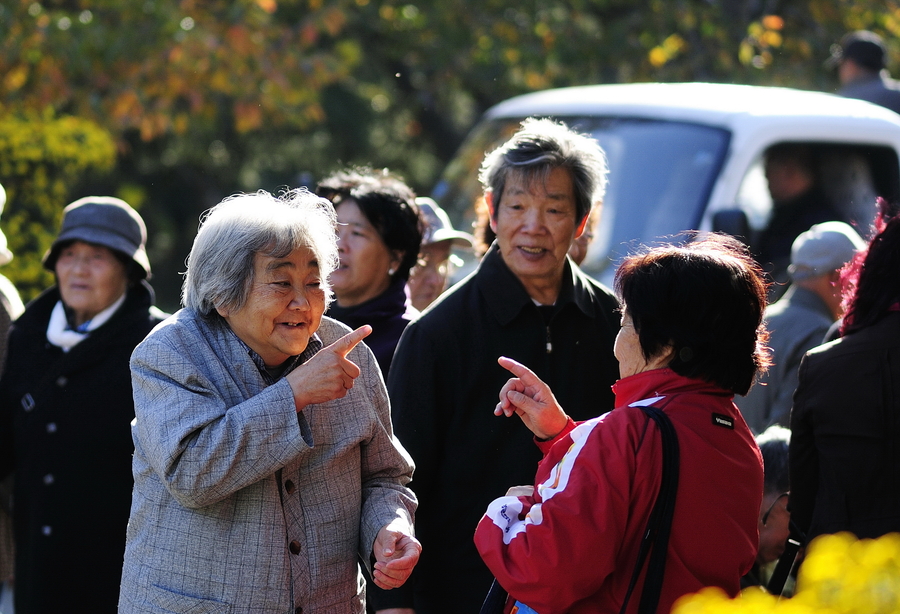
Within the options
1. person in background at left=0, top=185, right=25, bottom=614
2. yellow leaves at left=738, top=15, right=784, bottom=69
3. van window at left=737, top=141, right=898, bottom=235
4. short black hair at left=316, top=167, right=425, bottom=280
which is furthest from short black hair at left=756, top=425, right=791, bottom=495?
yellow leaves at left=738, top=15, right=784, bottom=69

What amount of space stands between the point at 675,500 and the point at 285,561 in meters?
0.97

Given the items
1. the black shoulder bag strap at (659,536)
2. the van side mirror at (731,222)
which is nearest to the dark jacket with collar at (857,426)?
the black shoulder bag strap at (659,536)

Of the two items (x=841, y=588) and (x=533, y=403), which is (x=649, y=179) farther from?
(x=841, y=588)

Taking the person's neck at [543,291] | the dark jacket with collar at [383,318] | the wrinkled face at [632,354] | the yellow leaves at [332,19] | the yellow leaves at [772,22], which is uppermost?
the yellow leaves at [772,22]

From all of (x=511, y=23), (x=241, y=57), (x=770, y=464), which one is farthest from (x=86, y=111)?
(x=770, y=464)

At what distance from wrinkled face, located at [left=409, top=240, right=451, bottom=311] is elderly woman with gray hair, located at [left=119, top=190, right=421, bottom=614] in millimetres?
2293

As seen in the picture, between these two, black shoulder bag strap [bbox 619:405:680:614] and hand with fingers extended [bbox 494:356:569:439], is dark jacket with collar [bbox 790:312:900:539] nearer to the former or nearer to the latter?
hand with fingers extended [bbox 494:356:569:439]

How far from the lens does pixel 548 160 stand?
3.79 m

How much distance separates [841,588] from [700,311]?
120 centimetres

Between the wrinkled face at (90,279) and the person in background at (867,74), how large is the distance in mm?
5978

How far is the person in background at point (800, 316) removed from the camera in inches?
200

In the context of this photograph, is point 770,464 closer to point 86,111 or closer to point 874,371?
point 874,371

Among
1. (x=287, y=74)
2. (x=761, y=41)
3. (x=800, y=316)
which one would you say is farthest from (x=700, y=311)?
(x=761, y=41)

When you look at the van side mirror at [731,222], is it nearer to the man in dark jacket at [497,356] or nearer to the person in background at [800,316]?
the person in background at [800,316]
